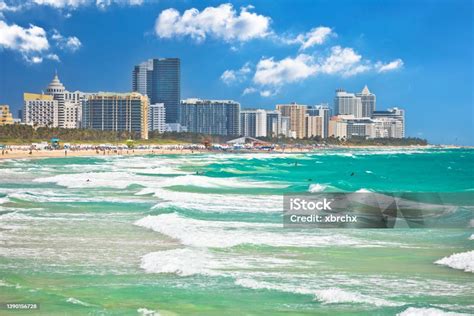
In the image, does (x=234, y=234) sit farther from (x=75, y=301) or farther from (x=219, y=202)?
(x=219, y=202)

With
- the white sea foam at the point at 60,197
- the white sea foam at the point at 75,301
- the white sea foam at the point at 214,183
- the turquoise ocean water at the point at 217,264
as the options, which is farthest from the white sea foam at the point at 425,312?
the white sea foam at the point at 214,183

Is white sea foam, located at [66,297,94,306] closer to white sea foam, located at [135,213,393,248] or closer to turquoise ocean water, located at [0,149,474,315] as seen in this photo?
turquoise ocean water, located at [0,149,474,315]

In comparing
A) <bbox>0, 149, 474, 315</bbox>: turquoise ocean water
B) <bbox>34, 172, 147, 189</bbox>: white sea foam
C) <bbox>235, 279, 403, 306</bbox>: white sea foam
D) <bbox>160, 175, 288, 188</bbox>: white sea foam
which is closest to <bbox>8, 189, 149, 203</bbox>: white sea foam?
<bbox>0, 149, 474, 315</bbox>: turquoise ocean water

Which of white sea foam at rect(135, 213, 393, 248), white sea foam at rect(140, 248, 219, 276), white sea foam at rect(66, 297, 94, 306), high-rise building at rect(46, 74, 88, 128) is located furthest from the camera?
high-rise building at rect(46, 74, 88, 128)

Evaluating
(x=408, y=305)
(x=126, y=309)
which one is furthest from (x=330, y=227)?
(x=126, y=309)

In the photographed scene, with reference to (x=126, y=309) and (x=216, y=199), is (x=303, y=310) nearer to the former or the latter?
(x=126, y=309)

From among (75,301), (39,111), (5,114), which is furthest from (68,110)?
(75,301)

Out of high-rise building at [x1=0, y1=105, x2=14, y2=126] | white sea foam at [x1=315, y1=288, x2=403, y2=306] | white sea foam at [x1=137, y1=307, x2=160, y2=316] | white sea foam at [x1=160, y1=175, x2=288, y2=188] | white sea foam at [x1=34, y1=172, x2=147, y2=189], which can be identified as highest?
high-rise building at [x1=0, y1=105, x2=14, y2=126]

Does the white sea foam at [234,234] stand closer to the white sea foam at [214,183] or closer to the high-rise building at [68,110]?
the white sea foam at [214,183]
